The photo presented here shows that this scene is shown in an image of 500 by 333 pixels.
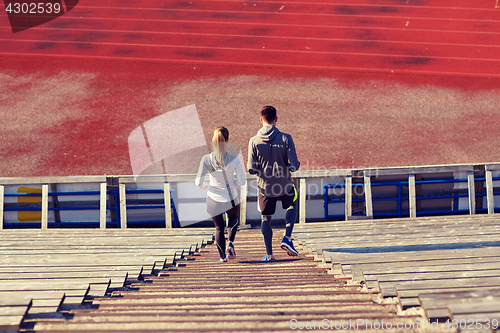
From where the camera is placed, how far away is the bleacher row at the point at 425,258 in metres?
2.85

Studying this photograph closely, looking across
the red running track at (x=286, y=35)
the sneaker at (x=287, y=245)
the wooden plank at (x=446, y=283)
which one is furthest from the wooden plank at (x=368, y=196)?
the red running track at (x=286, y=35)

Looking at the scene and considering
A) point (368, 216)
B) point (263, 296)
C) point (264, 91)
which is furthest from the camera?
point (264, 91)

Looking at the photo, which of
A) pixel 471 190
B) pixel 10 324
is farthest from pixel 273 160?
pixel 471 190

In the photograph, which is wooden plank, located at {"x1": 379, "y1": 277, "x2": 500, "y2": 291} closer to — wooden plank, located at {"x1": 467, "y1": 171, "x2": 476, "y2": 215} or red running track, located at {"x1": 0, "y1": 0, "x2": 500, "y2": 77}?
wooden plank, located at {"x1": 467, "y1": 171, "x2": 476, "y2": 215}

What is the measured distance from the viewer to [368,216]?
365 inches

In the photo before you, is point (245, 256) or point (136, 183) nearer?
point (245, 256)

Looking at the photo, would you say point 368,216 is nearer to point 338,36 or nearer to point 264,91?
point 264,91

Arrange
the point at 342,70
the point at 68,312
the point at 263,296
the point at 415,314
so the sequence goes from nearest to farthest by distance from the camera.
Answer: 1. the point at 415,314
2. the point at 68,312
3. the point at 263,296
4. the point at 342,70

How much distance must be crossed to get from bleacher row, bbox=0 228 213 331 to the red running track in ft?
34.7

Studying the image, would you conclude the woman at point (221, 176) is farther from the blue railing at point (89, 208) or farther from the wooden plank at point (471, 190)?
the wooden plank at point (471, 190)

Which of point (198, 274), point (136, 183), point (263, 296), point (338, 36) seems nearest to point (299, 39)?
point (338, 36)

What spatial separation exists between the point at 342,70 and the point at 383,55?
2.09 metres

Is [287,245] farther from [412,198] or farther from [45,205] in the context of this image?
[45,205]

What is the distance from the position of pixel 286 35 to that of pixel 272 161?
1443 centimetres
